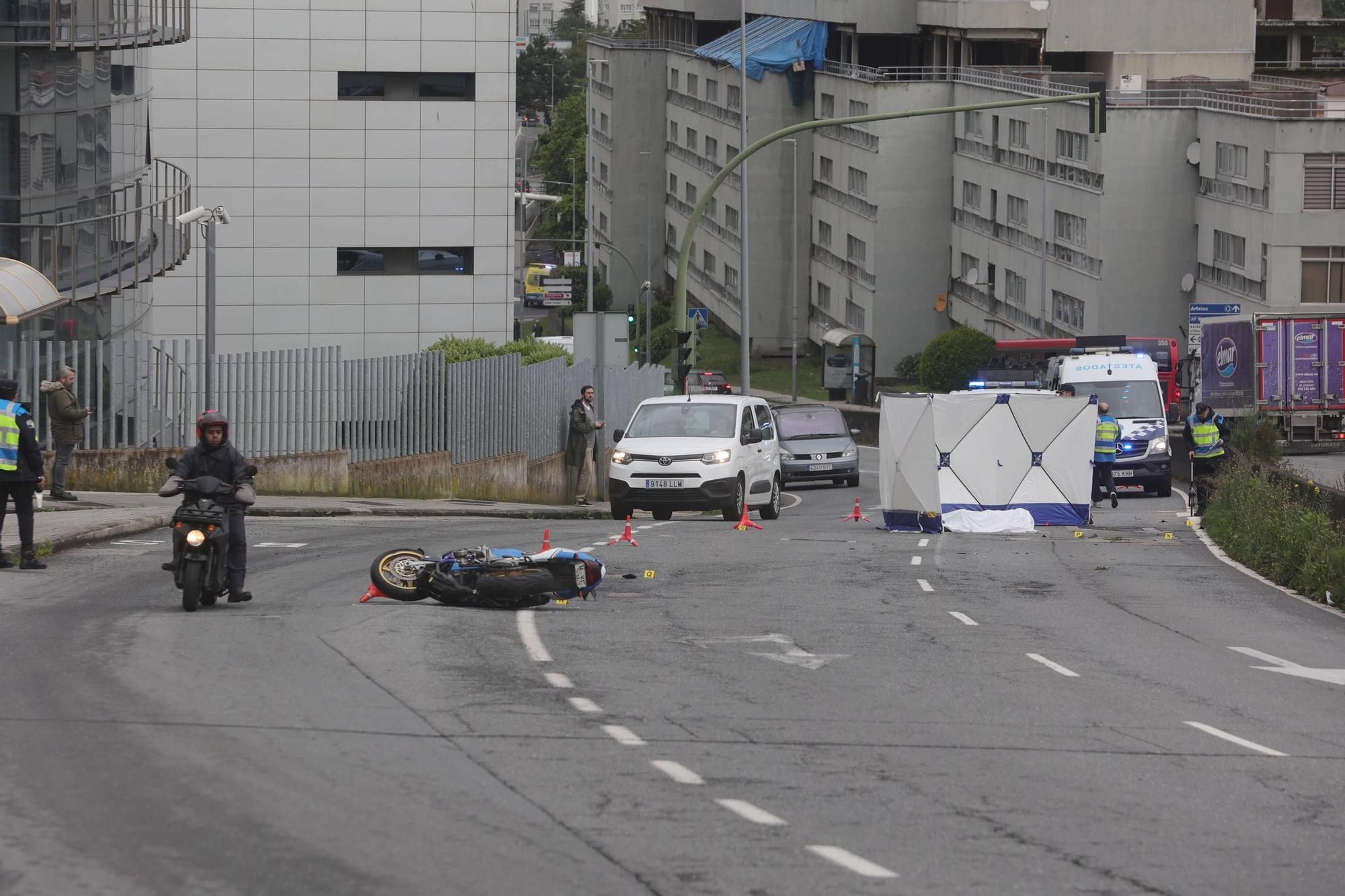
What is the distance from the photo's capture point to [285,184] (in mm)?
50500

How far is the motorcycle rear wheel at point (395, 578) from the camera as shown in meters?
14.8

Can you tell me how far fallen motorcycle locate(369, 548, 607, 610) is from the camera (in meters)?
14.6

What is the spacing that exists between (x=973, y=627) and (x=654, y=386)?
82.6 feet

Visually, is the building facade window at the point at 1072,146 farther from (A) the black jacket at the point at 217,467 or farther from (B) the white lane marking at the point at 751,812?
(B) the white lane marking at the point at 751,812

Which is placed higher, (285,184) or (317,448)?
(285,184)

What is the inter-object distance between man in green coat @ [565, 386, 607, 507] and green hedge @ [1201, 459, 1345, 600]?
1062 cm

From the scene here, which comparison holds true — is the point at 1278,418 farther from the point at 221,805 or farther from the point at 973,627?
the point at 221,805

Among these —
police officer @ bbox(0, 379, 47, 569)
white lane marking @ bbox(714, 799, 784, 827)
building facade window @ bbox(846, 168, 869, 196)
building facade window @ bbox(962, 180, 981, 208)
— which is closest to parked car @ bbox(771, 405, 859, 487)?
police officer @ bbox(0, 379, 47, 569)

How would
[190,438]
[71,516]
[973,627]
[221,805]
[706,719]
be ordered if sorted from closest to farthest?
[221,805], [706,719], [973,627], [71,516], [190,438]

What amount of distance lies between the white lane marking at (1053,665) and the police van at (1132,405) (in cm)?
2232

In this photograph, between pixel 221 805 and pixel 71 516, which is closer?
pixel 221 805

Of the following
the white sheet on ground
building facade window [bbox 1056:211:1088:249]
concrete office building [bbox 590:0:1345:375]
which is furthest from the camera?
building facade window [bbox 1056:211:1088:249]

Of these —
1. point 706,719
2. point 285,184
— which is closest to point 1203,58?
point 285,184

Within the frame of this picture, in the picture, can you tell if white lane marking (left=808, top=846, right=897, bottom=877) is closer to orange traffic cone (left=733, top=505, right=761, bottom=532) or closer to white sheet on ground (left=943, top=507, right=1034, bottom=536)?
orange traffic cone (left=733, top=505, right=761, bottom=532)
